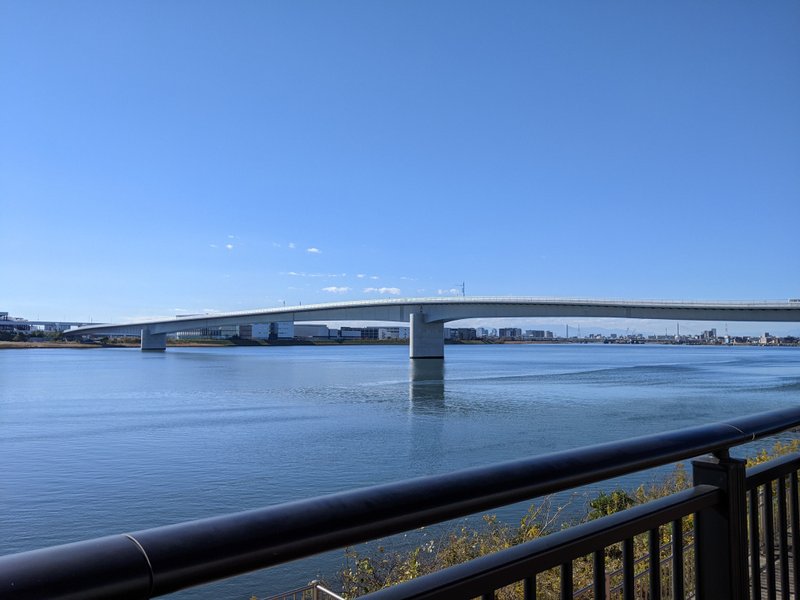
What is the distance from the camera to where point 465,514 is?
156 cm

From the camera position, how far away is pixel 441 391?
42.2 metres

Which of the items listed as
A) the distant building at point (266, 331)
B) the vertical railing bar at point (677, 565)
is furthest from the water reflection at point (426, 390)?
the distant building at point (266, 331)

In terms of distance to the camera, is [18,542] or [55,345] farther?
[55,345]

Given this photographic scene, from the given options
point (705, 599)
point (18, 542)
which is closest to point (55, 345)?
point (18, 542)

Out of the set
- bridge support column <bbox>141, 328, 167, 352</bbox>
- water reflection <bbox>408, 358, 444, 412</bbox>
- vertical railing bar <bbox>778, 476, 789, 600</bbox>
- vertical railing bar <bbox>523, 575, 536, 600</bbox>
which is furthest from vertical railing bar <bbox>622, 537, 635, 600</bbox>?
bridge support column <bbox>141, 328, 167, 352</bbox>

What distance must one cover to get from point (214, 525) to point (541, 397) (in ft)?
126

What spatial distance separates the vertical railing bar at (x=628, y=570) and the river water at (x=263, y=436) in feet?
27.4

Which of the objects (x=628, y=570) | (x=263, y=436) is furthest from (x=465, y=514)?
(x=263, y=436)

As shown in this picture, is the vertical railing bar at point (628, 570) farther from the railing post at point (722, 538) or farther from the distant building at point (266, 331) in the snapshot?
the distant building at point (266, 331)

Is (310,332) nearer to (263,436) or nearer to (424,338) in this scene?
(424,338)

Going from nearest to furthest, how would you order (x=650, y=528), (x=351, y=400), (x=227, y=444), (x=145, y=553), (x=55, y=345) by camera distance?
(x=145, y=553)
(x=650, y=528)
(x=227, y=444)
(x=351, y=400)
(x=55, y=345)

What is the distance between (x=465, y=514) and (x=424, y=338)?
77530 millimetres

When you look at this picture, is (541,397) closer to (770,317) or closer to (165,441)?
(165,441)

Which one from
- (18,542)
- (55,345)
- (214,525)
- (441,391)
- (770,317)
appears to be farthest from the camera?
(55,345)
